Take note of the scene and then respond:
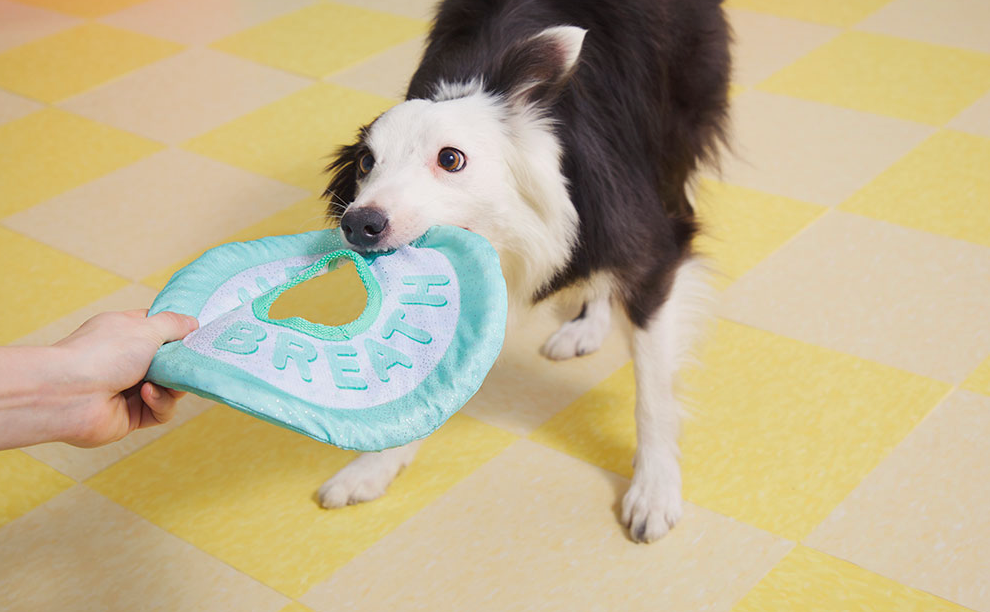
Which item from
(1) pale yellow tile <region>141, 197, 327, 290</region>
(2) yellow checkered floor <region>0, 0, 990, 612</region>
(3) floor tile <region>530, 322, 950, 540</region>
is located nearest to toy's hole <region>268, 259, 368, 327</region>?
(1) pale yellow tile <region>141, 197, 327, 290</region>

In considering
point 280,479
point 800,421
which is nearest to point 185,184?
point 280,479

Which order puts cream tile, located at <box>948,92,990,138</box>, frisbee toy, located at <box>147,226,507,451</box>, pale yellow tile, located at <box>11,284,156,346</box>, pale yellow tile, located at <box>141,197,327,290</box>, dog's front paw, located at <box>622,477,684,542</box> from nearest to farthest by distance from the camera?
1. frisbee toy, located at <box>147,226,507,451</box>
2. dog's front paw, located at <box>622,477,684,542</box>
3. pale yellow tile, located at <box>11,284,156,346</box>
4. pale yellow tile, located at <box>141,197,327,290</box>
5. cream tile, located at <box>948,92,990,138</box>

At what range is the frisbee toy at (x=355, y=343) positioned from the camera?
126 centimetres

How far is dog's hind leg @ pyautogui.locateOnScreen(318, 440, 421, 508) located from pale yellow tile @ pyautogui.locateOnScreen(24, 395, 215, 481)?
1.52ft

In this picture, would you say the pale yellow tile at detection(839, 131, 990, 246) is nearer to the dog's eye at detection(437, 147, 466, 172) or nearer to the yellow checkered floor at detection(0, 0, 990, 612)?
the yellow checkered floor at detection(0, 0, 990, 612)

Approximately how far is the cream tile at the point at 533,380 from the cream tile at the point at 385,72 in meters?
1.44

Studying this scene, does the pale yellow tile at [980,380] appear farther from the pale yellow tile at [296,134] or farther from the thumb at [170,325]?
the pale yellow tile at [296,134]

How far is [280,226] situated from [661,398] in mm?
1381

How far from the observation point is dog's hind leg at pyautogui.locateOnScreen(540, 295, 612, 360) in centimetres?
235

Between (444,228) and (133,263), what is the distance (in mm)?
1551

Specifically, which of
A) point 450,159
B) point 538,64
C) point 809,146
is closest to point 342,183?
point 450,159

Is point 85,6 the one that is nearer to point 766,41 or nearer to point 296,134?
point 296,134

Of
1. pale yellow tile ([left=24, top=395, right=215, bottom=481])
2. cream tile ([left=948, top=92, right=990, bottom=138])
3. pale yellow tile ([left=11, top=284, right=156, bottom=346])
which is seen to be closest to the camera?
pale yellow tile ([left=24, top=395, right=215, bottom=481])

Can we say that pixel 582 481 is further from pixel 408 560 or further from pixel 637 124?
pixel 637 124
